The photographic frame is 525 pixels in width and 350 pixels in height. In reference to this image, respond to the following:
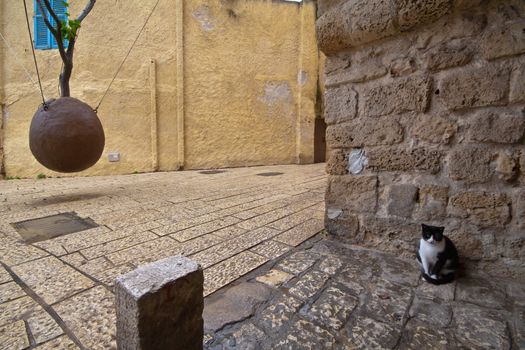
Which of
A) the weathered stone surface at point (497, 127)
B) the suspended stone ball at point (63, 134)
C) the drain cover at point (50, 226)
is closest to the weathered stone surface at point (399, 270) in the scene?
the weathered stone surface at point (497, 127)

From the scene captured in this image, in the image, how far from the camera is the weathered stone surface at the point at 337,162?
1.76 metres

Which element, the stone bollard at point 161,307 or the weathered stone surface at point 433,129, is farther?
the weathered stone surface at point 433,129

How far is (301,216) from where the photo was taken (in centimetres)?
237

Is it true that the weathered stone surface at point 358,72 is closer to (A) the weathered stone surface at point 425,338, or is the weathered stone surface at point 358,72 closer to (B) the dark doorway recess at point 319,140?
(A) the weathered stone surface at point 425,338

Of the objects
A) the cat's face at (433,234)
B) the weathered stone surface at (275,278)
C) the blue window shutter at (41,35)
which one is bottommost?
the weathered stone surface at (275,278)

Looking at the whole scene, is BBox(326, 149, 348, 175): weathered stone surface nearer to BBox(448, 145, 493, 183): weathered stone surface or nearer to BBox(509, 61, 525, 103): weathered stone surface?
BBox(448, 145, 493, 183): weathered stone surface

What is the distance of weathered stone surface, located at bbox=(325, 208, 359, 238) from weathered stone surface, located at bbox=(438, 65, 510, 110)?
2.72 ft

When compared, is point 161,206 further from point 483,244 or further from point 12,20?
point 12,20

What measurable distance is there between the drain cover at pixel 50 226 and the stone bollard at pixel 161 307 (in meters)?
1.57

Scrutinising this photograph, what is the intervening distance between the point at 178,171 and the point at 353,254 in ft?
16.7

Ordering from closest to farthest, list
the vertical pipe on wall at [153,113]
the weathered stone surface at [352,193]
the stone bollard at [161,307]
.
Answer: the stone bollard at [161,307], the weathered stone surface at [352,193], the vertical pipe on wall at [153,113]

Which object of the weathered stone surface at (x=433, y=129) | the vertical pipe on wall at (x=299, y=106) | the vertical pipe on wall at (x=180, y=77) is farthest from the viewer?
the vertical pipe on wall at (x=299, y=106)

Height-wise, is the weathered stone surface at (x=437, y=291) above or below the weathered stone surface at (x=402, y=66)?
below

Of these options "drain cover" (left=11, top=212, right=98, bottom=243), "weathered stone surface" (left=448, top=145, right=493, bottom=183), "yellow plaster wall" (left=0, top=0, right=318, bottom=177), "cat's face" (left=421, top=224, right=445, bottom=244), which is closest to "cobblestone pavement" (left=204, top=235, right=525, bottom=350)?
"cat's face" (left=421, top=224, right=445, bottom=244)
